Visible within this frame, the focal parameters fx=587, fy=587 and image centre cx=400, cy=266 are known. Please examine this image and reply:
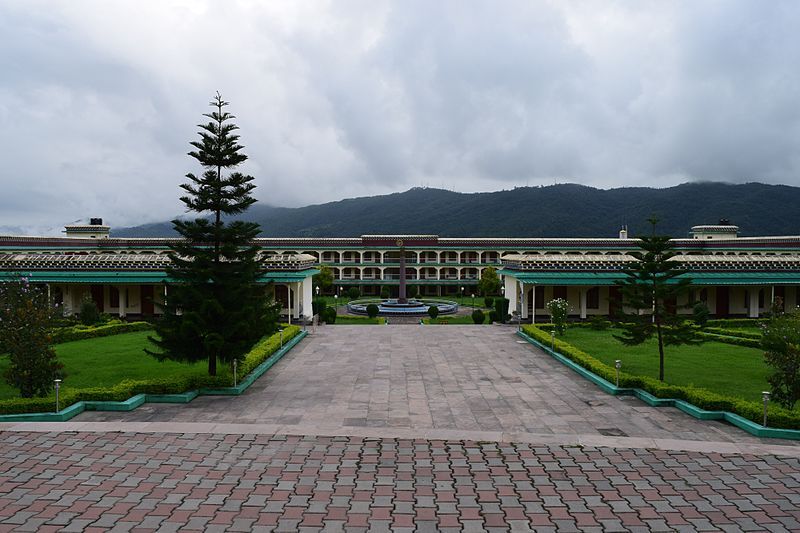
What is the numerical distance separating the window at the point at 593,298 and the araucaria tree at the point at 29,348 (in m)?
28.6

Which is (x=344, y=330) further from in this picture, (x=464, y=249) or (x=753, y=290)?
(x=464, y=249)

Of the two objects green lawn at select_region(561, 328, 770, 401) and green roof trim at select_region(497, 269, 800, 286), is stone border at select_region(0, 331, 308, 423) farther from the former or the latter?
green roof trim at select_region(497, 269, 800, 286)

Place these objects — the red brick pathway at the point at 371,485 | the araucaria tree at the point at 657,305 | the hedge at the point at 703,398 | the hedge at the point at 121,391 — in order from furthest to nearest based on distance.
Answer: the araucaria tree at the point at 657,305 → the hedge at the point at 121,391 → the hedge at the point at 703,398 → the red brick pathway at the point at 371,485

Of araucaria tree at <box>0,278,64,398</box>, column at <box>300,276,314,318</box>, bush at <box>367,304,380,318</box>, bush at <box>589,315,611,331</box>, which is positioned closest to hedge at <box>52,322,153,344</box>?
column at <box>300,276,314,318</box>

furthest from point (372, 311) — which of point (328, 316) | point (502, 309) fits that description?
point (502, 309)

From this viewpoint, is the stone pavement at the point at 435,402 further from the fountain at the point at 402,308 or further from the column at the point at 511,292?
the fountain at the point at 402,308

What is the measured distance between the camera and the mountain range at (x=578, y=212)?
97438mm

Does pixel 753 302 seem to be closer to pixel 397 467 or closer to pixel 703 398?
pixel 703 398

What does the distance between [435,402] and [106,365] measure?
36.4 ft

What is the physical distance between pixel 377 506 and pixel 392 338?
17.5m

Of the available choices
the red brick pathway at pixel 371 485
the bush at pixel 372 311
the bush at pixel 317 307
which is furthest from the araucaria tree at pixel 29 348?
the bush at pixel 372 311

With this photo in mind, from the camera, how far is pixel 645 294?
16781mm

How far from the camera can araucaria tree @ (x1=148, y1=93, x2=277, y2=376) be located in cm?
1529

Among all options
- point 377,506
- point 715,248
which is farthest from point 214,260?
point 715,248
